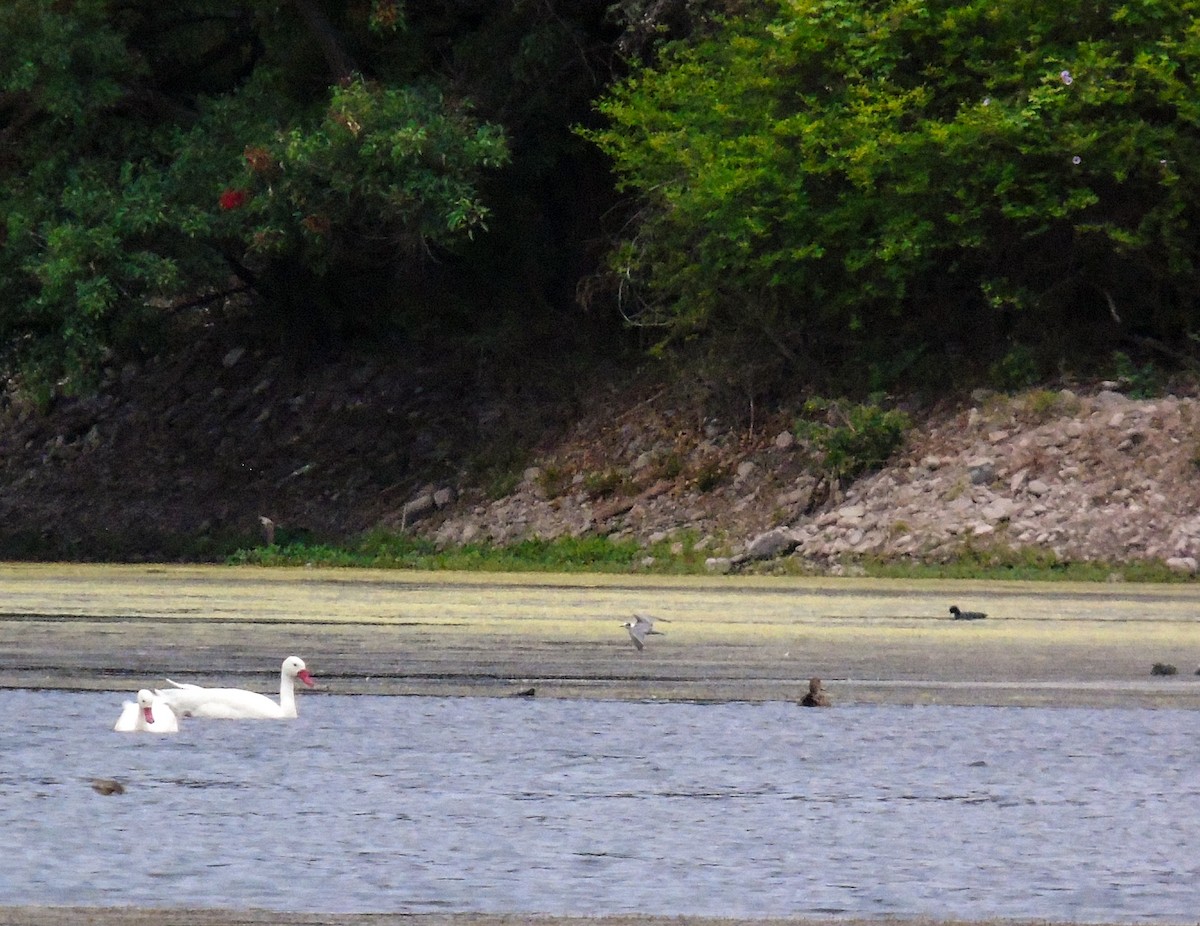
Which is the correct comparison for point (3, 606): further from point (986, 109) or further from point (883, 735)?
point (986, 109)

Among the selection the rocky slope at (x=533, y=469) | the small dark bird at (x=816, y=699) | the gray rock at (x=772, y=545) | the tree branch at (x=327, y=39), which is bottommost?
the gray rock at (x=772, y=545)

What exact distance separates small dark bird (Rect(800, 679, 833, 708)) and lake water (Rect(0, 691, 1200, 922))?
0.17m

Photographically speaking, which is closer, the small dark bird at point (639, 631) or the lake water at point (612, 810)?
the lake water at point (612, 810)

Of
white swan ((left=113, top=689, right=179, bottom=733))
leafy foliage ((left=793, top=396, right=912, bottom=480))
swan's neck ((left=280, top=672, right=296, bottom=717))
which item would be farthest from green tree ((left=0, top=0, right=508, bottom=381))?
white swan ((left=113, top=689, right=179, bottom=733))

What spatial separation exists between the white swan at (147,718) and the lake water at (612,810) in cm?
8

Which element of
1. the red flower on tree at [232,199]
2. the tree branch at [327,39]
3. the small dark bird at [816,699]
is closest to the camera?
the small dark bird at [816,699]

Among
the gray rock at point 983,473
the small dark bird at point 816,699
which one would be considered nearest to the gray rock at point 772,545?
the gray rock at point 983,473

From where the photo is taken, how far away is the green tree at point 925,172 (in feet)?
75.8

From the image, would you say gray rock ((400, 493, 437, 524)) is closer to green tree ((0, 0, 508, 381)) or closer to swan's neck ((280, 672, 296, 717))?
green tree ((0, 0, 508, 381))

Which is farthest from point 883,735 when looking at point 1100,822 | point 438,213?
point 438,213

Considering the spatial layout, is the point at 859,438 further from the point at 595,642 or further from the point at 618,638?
the point at 595,642

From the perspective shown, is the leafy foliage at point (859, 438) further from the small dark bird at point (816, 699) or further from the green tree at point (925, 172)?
the small dark bird at point (816, 699)

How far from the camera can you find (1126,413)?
23.3 meters

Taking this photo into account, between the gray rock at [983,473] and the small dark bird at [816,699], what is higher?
the small dark bird at [816,699]
